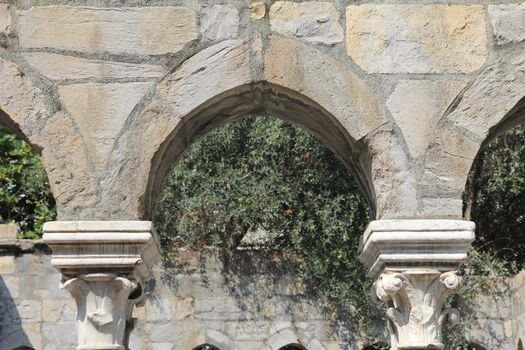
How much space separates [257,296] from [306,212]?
1143 millimetres

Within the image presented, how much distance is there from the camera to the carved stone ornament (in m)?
4.17

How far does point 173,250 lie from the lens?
11.6 m

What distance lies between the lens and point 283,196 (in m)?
11.1

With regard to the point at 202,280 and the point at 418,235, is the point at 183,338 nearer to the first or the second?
the point at 202,280

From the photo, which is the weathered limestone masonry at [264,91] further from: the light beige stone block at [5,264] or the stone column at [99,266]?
the light beige stone block at [5,264]

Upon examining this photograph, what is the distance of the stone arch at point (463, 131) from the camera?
4254mm

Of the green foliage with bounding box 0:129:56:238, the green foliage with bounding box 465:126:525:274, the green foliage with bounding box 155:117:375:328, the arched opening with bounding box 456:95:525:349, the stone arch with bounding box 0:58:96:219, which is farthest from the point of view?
the green foliage with bounding box 0:129:56:238

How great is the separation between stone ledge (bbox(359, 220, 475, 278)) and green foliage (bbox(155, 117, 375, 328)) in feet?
21.7

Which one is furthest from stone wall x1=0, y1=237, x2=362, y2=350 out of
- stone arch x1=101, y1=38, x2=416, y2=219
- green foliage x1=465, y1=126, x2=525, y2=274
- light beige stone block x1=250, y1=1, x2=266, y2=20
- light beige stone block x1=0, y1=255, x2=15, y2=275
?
light beige stone block x1=250, y1=1, x2=266, y2=20

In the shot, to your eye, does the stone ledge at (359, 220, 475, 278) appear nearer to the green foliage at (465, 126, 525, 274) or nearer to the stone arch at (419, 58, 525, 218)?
the stone arch at (419, 58, 525, 218)

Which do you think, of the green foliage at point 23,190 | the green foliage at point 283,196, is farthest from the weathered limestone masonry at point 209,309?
the green foliage at point 23,190

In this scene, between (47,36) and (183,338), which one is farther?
(183,338)

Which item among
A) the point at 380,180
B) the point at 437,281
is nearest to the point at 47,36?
the point at 380,180

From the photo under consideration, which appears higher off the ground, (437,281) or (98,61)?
(98,61)
